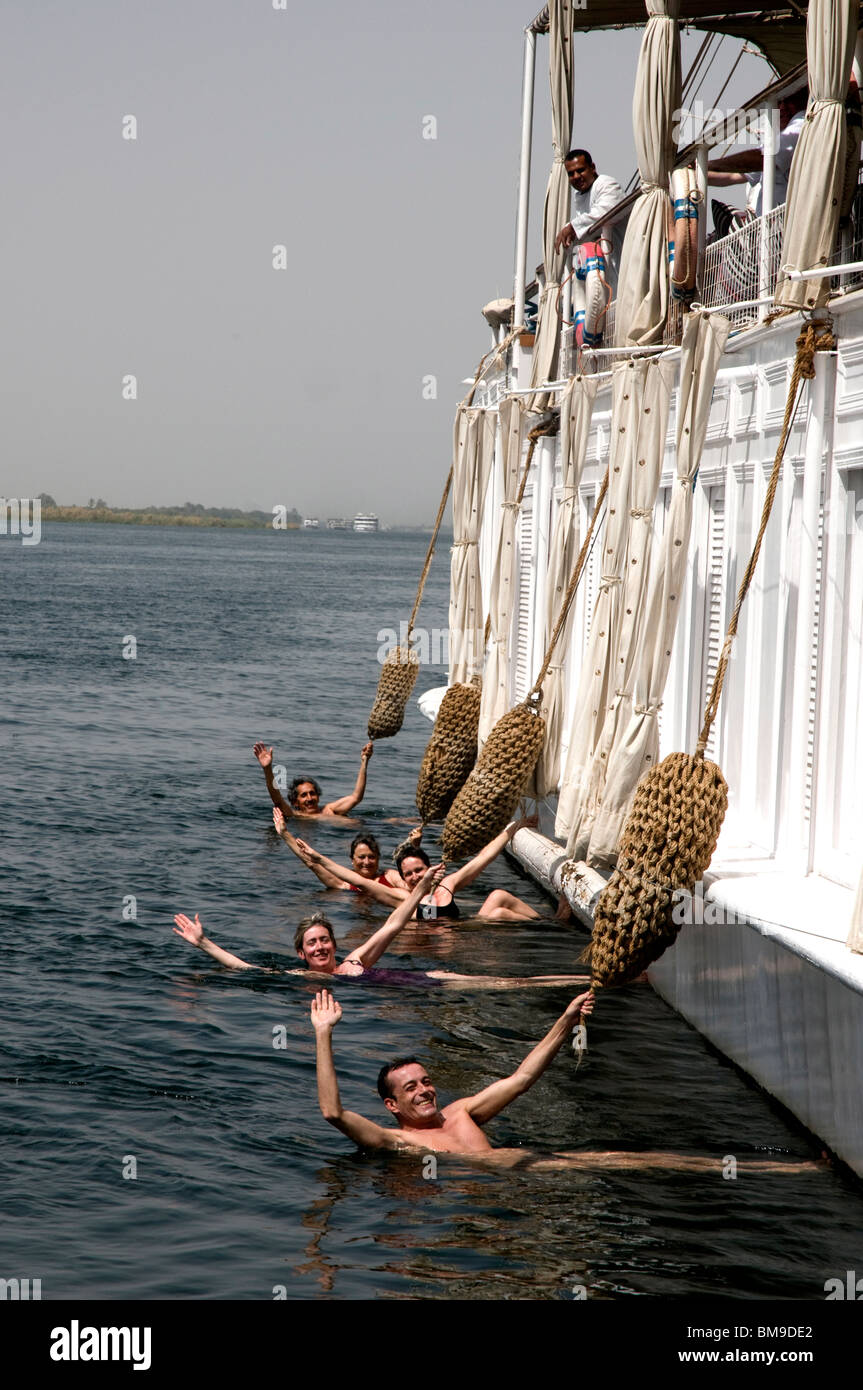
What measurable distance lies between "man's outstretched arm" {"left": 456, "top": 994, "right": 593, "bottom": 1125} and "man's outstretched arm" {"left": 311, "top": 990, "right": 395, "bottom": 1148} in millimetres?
541

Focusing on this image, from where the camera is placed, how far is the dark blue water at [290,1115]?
7523 millimetres

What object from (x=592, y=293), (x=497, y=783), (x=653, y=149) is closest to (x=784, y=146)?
(x=653, y=149)

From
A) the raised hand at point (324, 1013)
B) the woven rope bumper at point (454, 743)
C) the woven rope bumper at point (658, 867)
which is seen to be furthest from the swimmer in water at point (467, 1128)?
the woven rope bumper at point (454, 743)

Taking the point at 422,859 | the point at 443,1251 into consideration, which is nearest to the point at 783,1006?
the point at 443,1251

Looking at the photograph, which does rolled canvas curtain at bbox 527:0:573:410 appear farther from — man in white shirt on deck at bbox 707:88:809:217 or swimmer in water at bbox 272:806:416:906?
swimmer in water at bbox 272:806:416:906

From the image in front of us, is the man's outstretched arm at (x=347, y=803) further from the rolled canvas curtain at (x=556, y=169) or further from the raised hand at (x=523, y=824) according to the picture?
the rolled canvas curtain at (x=556, y=169)

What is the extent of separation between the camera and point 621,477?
37.6ft

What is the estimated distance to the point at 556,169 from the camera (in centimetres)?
1458

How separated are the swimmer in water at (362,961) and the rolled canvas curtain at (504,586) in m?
3.42

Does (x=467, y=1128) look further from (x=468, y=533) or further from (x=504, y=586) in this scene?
(x=468, y=533)

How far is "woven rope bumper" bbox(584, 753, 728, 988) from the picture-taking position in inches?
329

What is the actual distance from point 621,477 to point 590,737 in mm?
1998

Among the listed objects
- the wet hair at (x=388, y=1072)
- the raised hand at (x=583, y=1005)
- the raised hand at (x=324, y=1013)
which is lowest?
the wet hair at (x=388, y=1072)

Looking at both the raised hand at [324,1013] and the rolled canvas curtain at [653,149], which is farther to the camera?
the rolled canvas curtain at [653,149]
